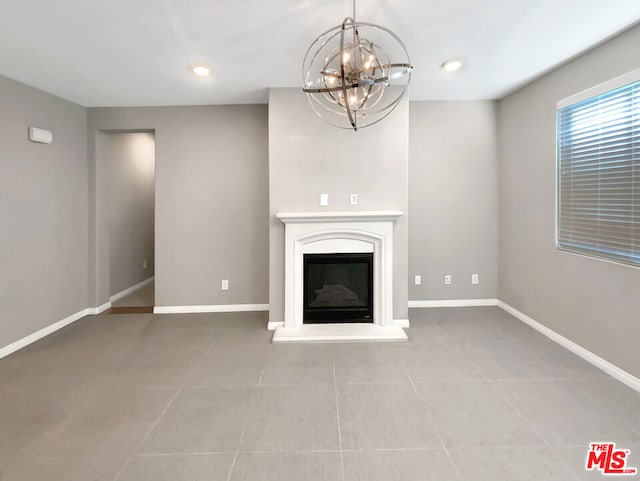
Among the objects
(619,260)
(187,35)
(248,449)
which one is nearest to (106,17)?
(187,35)

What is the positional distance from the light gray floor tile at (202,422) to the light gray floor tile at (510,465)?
1199 mm

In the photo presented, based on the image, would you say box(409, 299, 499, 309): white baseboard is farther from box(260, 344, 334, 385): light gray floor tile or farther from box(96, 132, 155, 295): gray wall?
box(96, 132, 155, 295): gray wall

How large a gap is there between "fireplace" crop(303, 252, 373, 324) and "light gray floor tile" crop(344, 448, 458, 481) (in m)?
1.91

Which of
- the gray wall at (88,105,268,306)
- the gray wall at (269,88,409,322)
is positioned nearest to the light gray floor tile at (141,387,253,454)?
the gray wall at (269,88,409,322)

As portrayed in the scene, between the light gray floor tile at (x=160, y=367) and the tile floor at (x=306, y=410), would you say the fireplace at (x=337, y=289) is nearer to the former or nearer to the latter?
the tile floor at (x=306, y=410)

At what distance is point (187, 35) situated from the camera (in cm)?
251

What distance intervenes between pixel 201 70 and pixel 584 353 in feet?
13.2

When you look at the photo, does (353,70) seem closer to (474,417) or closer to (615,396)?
(474,417)

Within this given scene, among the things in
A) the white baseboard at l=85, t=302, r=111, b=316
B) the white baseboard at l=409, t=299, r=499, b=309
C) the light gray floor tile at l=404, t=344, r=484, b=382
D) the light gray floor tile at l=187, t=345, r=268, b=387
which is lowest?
the light gray floor tile at l=187, t=345, r=268, b=387

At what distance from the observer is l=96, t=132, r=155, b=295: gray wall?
181 inches

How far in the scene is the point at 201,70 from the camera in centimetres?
313

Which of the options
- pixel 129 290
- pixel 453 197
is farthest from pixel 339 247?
pixel 129 290

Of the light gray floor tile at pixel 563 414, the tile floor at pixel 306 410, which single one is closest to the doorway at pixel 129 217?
the tile floor at pixel 306 410

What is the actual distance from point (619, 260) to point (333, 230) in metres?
2.32
